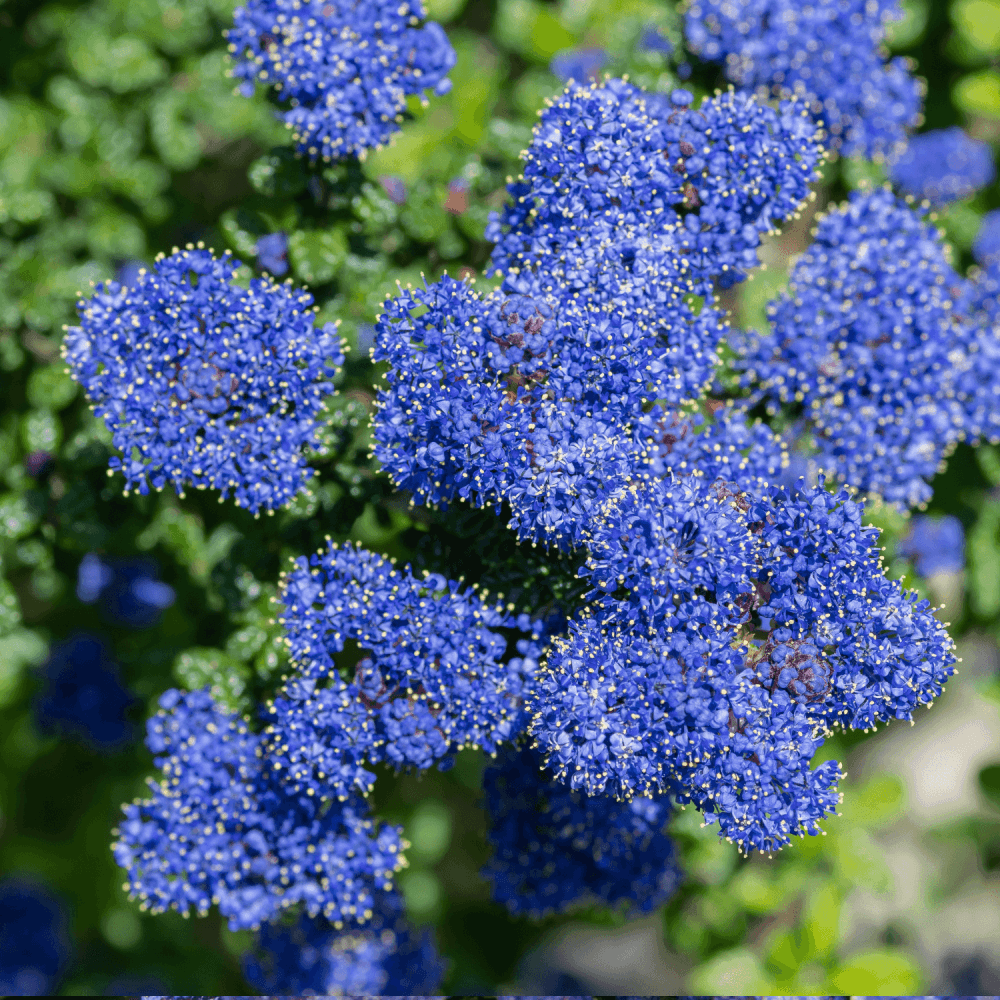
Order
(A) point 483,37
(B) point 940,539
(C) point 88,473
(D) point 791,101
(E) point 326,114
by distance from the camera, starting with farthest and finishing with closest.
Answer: (A) point 483,37 → (B) point 940,539 → (C) point 88,473 → (D) point 791,101 → (E) point 326,114

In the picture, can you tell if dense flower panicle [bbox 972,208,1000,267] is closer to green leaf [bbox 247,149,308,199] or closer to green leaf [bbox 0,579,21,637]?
green leaf [bbox 247,149,308,199]

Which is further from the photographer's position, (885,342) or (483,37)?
(483,37)

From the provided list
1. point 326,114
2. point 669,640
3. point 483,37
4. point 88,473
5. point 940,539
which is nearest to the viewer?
point 669,640

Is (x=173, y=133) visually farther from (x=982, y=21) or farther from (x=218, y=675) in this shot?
(x=982, y=21)

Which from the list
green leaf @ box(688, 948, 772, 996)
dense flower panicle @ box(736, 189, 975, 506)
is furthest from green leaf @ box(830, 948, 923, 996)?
dense flower panicle @ box(736, 189, 975, 506)

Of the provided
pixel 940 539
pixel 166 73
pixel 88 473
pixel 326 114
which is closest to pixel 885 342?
pixel 940 539

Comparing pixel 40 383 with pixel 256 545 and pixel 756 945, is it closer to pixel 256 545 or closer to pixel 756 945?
pixel 256 545
